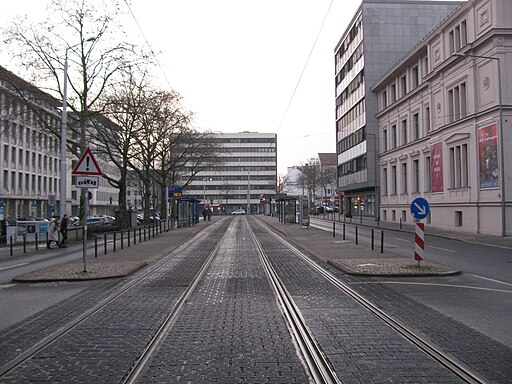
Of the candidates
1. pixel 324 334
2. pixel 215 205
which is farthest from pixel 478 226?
pixel 215 205

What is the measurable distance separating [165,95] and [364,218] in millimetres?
30706

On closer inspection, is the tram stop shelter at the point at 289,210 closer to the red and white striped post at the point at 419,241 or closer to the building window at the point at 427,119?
the building window at the point at 427,119

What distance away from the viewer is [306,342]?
623 centimetres

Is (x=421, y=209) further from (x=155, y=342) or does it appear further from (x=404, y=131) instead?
(x=404, y=131)

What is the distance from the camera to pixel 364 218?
2343 inches

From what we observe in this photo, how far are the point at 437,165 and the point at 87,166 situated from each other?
30.7 metres

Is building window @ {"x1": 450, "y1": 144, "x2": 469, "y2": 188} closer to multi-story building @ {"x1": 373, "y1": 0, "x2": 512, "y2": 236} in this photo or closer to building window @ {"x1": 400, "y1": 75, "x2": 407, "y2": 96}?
multi-story building @ {"x1": 373, "y1": 0, "x2": 512, "y2": 236}

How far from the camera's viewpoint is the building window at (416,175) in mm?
44125

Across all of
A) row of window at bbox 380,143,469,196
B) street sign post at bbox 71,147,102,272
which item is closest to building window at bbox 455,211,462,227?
row of window at bbox 380,143,469,196

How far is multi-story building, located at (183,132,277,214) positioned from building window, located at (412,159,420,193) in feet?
263

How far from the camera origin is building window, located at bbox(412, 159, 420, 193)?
44.1 metres

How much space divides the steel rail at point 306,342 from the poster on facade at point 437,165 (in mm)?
29789

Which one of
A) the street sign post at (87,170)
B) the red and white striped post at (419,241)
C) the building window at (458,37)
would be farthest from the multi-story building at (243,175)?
the street sign post at (87,170)

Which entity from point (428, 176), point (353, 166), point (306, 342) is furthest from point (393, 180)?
point (306, 342)
